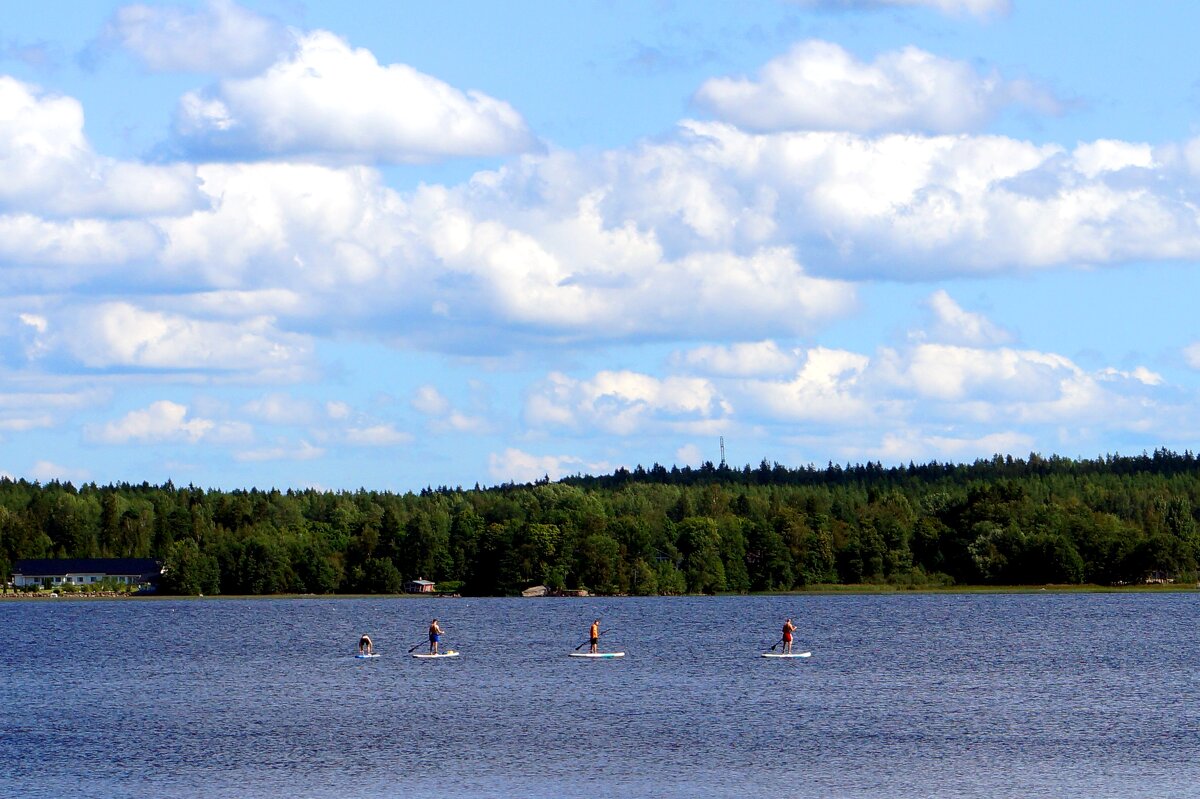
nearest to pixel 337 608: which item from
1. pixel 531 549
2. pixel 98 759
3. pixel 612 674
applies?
pixel 531 549

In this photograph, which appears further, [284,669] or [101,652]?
[101,652]

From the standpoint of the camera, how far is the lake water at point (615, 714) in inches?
1976

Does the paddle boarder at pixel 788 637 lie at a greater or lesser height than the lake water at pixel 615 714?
greater

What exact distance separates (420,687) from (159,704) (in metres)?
12.8

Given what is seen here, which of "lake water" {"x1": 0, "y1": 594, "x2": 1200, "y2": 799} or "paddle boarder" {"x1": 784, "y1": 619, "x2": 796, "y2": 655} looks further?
"paddle boarder" {"x1": 784, "y1": 619, "x2": 796, "y2": 655}

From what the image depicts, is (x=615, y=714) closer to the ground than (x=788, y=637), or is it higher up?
closer to the ground

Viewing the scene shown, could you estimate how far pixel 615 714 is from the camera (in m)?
66.9

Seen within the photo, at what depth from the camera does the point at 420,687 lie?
80.2m

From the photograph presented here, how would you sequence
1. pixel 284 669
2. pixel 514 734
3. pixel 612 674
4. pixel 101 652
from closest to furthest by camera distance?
pixel 514 734 < pixel 612 674 < pixel 284 669 < pixel 101 652

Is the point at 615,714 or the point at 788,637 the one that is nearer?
the point at 615,714

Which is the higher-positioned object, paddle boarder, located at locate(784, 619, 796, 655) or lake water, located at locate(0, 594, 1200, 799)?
paddle boarder, located at locate(784, 619, 796, 655)

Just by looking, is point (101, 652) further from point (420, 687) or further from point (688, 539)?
point (688, 539)

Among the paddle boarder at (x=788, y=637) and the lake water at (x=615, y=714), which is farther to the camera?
the paddle boarder at (x=788, y=637)

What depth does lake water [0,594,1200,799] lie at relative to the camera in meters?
50.2
